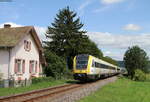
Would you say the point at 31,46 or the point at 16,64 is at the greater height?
the point at 31,46

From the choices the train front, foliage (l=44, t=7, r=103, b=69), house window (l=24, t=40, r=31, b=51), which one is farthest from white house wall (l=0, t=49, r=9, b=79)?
foliage (l=44, t=7, r=103, b=69)

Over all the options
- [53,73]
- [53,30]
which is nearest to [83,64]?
[53,73]

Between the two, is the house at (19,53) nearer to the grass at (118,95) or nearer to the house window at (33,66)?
the house window at (33,66)

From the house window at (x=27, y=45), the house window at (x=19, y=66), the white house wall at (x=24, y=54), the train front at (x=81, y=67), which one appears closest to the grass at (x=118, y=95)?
the train front at (x=81, y=67)

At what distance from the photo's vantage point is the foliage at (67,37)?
5559 cm

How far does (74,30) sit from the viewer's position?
58000mm

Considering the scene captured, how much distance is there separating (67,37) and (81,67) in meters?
28.9

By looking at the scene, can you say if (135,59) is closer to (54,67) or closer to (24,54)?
(54,67)

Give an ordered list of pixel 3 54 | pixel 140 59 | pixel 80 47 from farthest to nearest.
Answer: pixel 140 59
pixel 80 47
pixel 3 54

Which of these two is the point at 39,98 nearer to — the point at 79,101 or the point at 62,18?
the point at 79,101

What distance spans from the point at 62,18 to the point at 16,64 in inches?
1327

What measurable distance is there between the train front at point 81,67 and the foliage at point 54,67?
5095mm

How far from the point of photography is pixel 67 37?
5681 centimetres

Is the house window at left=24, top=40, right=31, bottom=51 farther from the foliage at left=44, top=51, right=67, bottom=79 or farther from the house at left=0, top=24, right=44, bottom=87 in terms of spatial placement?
the foliage at left=44, top=51, right=67, bottom=79
